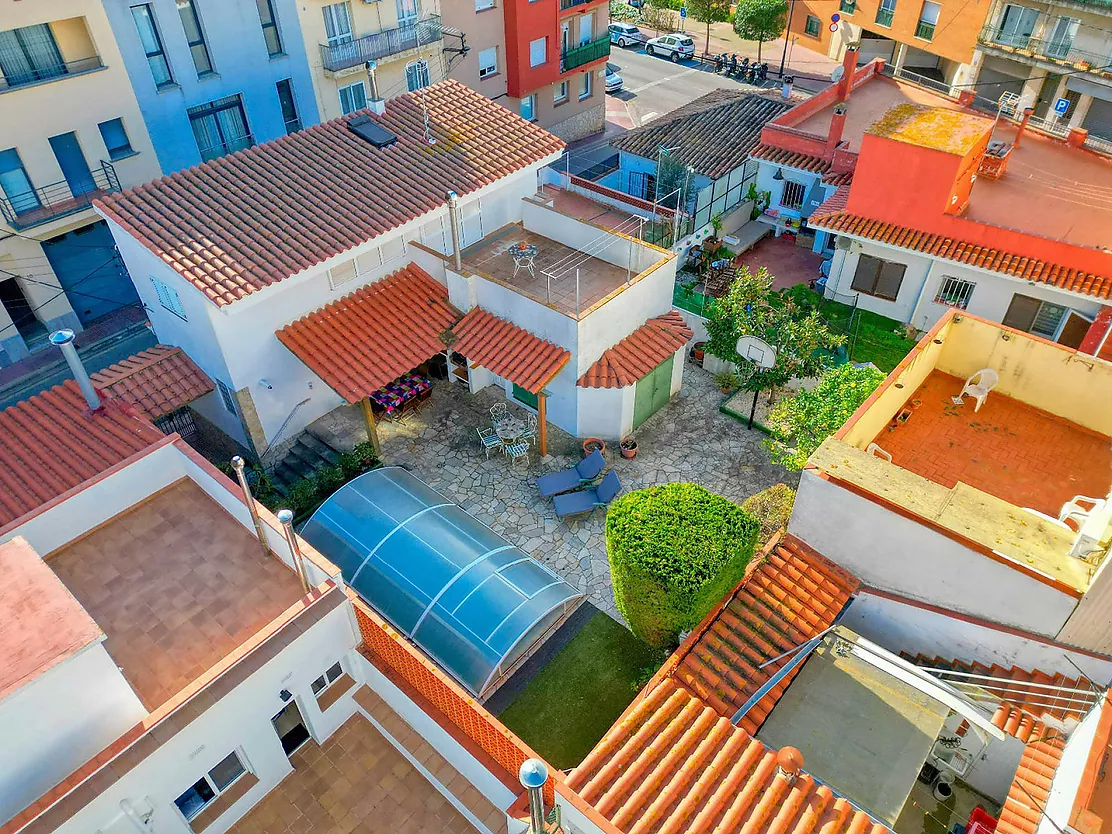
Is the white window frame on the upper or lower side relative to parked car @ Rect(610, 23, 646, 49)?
upper

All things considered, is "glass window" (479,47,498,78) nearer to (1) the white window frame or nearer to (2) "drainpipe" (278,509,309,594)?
(1) the white window frame

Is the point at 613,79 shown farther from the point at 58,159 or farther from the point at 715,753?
the point at 715,753

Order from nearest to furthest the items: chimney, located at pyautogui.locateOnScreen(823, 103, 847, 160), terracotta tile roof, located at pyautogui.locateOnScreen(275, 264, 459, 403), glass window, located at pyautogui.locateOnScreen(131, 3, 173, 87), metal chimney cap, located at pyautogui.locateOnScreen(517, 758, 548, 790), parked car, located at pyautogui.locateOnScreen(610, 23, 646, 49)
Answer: metal chimney cap, located at pyautogui.locateOnScreen(517, 758, 548, 790) < terracotta tile roof, located at pyautogui.locateOnScreen(275, 264, 459, 403) < glass window, located at pyautogui.locateOnScreen(131, 3, 173, 87) < chimney, located at pyautogui.locateOnScreen(823, 103, 847, 160) < parked car, located at pyautogui.locateOnScreen(610, 23, 646, 49)

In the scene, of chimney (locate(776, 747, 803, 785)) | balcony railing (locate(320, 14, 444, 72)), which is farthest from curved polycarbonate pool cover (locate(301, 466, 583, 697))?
balcony railing (locate(320, 14, 444, 72))

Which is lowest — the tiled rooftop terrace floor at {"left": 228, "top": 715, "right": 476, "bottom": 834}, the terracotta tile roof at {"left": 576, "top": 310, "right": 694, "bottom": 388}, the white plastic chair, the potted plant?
the potted plant

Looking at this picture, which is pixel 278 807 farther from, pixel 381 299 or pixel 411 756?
pixel 381 299

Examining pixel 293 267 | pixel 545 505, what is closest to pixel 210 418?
pixel 293 267

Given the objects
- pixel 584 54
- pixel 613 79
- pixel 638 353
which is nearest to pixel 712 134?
pixel 584 54
